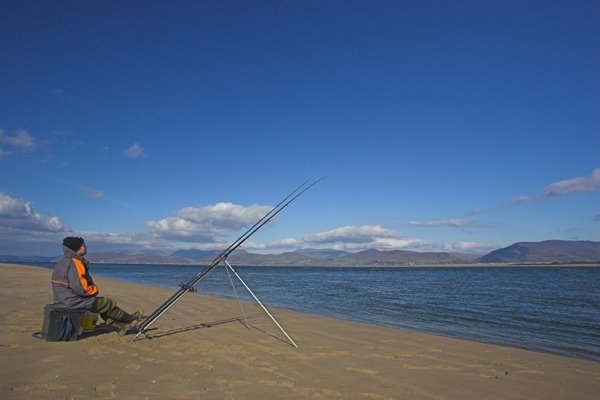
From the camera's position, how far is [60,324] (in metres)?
6.89

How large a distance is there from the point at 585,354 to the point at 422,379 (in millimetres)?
5753

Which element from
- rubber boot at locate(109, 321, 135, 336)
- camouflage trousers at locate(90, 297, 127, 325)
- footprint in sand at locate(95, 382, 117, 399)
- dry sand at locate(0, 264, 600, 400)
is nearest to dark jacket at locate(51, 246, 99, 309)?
camouflage trousers at locate(90, 297, 127, 325)

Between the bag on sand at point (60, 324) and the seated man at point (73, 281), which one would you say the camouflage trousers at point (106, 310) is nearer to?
the seated man at point (73, 281)

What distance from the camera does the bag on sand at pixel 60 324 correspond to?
6.86 metres

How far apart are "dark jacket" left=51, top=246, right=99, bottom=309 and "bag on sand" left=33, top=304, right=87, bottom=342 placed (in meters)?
0.13

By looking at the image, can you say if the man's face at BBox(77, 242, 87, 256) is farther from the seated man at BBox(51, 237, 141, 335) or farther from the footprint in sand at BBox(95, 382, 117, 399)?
the footprint in sand at BBox(95, 382, 117, 399)

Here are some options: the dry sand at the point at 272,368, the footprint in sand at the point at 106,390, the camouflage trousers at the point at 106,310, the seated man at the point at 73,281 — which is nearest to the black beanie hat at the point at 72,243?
the seated man at the point at 73,281

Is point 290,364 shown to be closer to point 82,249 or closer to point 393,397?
point 393,397

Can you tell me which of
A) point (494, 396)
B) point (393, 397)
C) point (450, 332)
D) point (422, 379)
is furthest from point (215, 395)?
point (450, 332)

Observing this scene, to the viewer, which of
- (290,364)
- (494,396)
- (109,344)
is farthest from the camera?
(109,344)

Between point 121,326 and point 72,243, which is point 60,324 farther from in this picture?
point 72,243

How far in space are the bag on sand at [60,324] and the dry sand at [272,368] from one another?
0.19 metres

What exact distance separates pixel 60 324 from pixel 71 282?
31.1 inches

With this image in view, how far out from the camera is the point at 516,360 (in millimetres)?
7035
